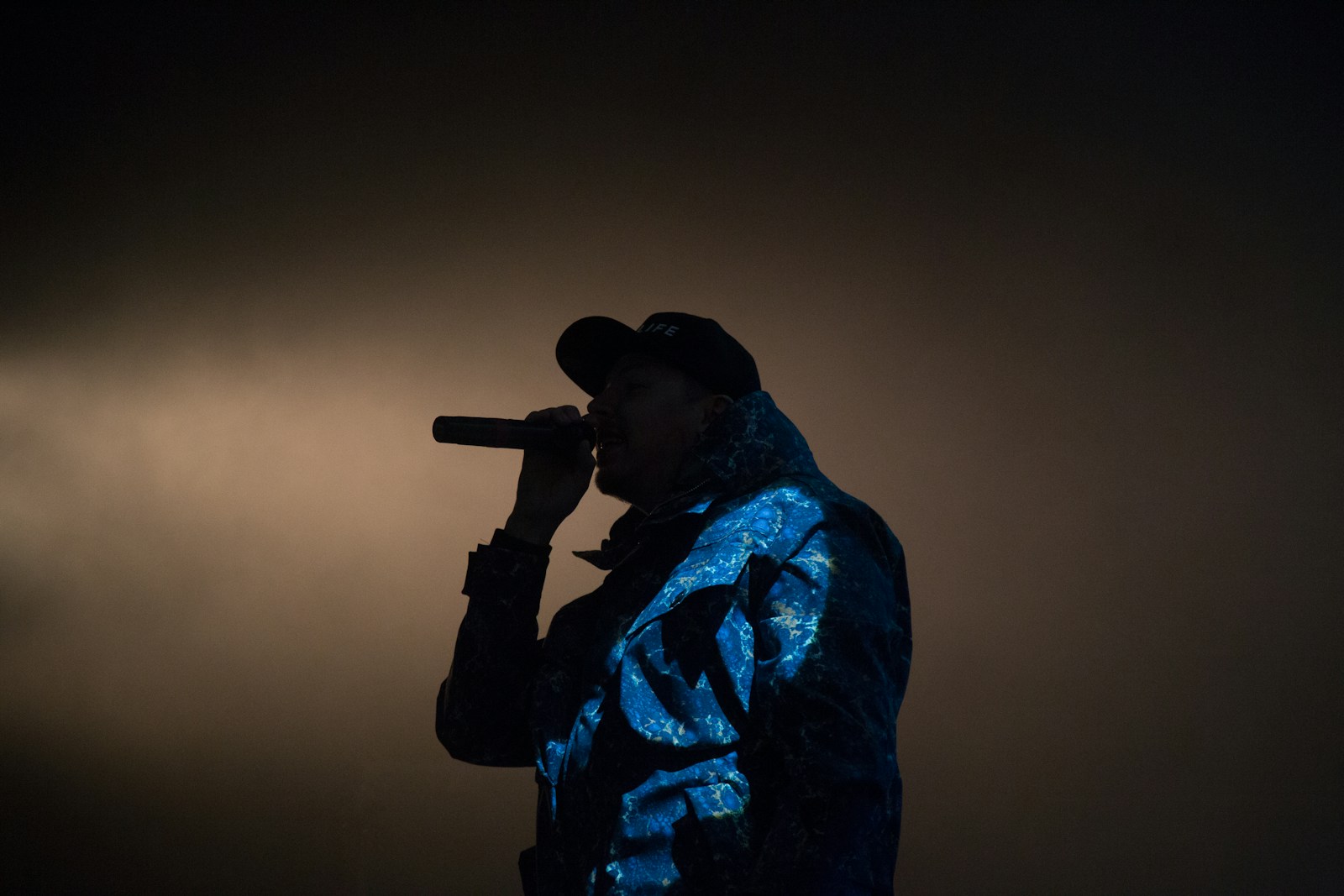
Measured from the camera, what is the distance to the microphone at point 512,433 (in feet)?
4.13

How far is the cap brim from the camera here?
1322 millimetres

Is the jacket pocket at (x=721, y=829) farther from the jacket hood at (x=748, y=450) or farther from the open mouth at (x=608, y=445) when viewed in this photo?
the open mouth at (x=608, y=445)

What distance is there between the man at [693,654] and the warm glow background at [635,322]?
4.05 ft

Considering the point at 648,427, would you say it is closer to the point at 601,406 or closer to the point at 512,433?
the point at 601,406

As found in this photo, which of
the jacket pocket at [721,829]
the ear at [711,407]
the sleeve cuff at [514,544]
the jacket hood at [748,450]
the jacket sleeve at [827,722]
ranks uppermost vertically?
the ear at [711,407]

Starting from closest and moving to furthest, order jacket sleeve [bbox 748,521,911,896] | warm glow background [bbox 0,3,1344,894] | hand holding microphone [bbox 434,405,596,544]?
jacket sleeve [bbox 748,521,911,896] → hand holding microphone [bbox 434,405,596,544] → warm glow background [bbox 0,3,1344,894]

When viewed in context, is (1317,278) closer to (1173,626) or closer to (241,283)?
(1173,626)

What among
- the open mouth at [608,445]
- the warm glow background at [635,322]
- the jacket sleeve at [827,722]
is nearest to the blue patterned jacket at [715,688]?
the jacket sleeve at [827,722]

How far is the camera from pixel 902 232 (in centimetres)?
247

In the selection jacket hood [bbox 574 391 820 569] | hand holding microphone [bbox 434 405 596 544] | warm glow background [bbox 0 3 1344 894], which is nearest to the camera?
jacket hood [bbox 574 391 820 569]

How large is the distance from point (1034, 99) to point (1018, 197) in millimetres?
253

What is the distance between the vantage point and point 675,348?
1.26m

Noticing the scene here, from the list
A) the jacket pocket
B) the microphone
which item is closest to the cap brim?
the microphone

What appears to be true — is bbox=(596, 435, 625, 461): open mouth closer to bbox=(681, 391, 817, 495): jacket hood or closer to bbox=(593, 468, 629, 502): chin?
bbox=(593, 468, 629, 502): chin
